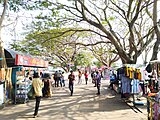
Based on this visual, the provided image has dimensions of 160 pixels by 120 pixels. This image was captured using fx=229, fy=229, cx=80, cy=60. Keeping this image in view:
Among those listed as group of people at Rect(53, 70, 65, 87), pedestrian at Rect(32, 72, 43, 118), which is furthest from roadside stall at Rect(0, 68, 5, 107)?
group of people at Rect(53, 70, 65, 87)

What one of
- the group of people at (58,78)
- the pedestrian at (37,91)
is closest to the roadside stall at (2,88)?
the pedestrian at (37,91)

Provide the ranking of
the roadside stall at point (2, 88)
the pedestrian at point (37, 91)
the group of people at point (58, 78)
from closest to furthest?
the pedestrian at point (37, 91), the roadside stall at point (2, 88), the group of people at point (58, 78)

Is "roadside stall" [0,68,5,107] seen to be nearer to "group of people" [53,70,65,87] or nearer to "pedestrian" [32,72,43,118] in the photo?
"pedestrian" [32,72,43,118]

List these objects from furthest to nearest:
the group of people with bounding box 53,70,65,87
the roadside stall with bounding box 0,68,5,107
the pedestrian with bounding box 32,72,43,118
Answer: the group of people with bounding box 53,70,65,87 < the roadside stall with bounding box 0,68,5,107 < the pedestrian with bounding box 32,72,43,118

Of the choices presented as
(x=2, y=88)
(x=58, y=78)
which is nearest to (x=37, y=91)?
(x=2, y=88)

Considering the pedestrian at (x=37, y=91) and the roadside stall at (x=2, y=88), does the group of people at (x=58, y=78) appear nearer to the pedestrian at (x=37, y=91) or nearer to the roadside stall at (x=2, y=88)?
the roadside stall at (x=2, y=88)

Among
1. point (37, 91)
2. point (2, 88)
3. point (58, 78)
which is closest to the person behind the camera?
point (37, 91)

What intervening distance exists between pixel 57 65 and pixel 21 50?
36.0 meters

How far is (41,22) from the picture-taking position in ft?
46.8

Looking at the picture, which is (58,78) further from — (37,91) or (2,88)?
(37,91)

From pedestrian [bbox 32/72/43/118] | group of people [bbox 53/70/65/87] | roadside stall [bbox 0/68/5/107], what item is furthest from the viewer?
group of people [bbox 53/70/65/87]

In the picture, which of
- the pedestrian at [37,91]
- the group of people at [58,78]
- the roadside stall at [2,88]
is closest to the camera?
the pedestrian at [37,91]

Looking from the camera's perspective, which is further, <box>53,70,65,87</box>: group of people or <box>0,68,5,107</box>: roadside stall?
<box>53,70,65,87</box>: group of people

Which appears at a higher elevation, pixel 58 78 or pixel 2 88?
pixel 58 78
